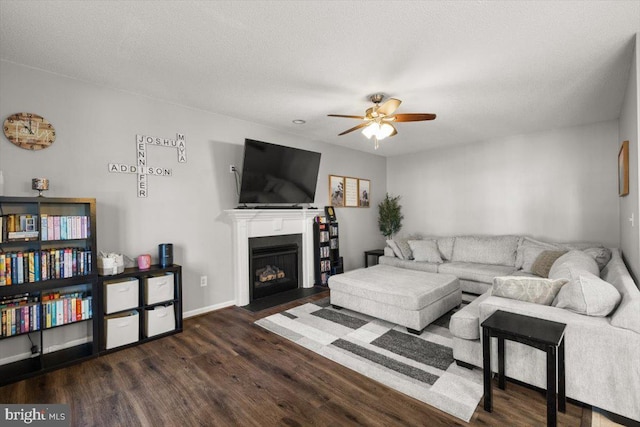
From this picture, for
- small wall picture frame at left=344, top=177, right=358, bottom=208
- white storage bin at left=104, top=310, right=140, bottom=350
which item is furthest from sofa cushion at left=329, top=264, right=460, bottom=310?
white storage bin at left=104, top=310, right=140, bottom=350

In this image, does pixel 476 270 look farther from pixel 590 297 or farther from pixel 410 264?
pixel 590 297

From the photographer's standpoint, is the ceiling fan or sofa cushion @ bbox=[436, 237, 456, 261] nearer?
the ceiling fan

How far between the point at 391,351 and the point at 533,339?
49.6 inches

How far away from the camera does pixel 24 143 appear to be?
257cm

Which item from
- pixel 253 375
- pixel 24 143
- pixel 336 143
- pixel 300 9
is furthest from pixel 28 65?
pixel 336 143

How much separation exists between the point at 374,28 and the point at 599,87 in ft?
8.79

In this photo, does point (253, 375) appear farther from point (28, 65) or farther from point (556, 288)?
point (28, 65)

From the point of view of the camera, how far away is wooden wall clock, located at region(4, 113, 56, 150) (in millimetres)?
2516

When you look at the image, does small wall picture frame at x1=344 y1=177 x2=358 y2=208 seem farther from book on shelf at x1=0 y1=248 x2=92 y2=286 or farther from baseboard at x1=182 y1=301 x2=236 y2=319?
book on shelf at x1=0 y1=248 x2=92 y2=286

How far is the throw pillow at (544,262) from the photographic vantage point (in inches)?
145

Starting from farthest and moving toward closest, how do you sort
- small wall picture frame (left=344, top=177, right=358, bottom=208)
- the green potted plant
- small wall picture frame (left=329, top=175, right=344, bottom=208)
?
the green potted plant < small wall picture frame (left=344, top=177, right=358, bottom=208) < small wall picture frame (left=329, top=175, right=344, bottom=208)

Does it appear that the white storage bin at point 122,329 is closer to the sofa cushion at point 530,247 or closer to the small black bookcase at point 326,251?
the small black bookcase at point 326,251

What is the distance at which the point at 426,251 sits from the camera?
5098mm

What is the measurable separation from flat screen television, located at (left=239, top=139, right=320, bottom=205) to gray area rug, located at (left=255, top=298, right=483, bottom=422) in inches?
63.8
